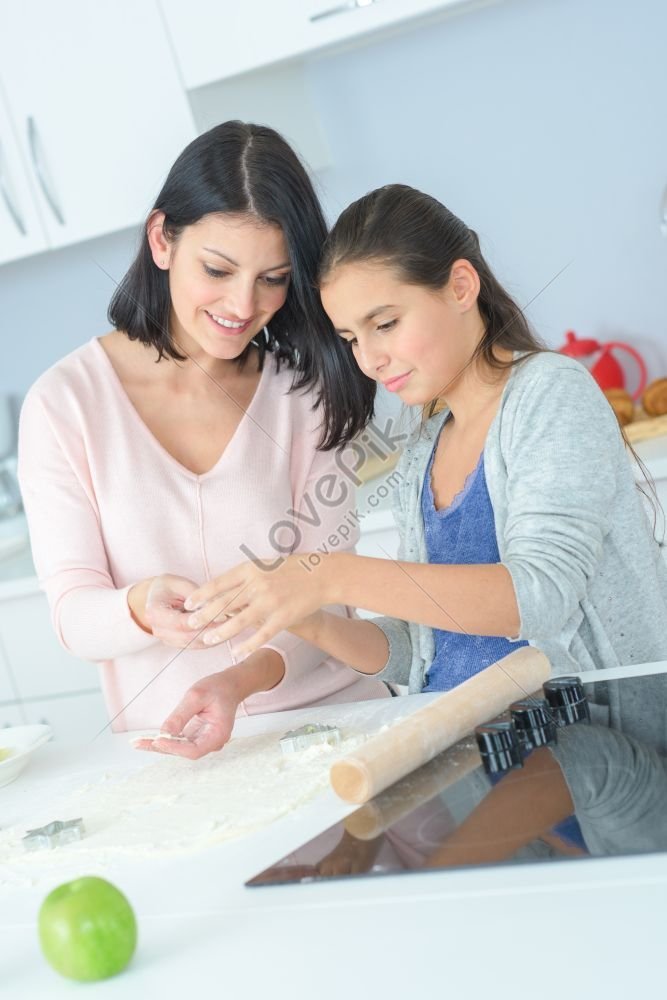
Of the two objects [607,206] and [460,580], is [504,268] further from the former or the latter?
[460,580]

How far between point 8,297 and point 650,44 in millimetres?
1744

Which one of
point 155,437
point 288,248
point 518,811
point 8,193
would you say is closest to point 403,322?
point 288,248

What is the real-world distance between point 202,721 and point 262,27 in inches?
60.3

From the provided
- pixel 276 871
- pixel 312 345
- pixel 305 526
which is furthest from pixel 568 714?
pixel 312 345

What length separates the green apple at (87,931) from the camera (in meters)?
0.70

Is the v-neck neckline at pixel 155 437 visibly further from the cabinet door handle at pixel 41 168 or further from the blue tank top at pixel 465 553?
the cabinet door handle at pixel 41 168

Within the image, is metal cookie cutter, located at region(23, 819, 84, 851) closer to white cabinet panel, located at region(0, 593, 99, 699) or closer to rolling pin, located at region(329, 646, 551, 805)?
rolling pin, located at region(329, 646, 551, 805)

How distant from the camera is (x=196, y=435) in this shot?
5.27 ft

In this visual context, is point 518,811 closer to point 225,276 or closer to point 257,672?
point 257,672

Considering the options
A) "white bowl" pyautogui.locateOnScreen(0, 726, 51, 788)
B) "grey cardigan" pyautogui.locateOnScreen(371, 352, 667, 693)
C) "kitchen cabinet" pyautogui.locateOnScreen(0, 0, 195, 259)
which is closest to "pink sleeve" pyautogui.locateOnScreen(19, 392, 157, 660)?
"white bowl" pyautogui.locateOnScreen(0, 726, 51, 788)

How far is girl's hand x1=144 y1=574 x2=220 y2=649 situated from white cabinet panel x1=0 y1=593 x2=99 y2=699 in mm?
1346

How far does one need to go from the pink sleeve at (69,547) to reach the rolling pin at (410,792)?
49cm

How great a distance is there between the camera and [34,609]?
2.55m

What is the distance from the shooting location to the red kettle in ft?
8.02
